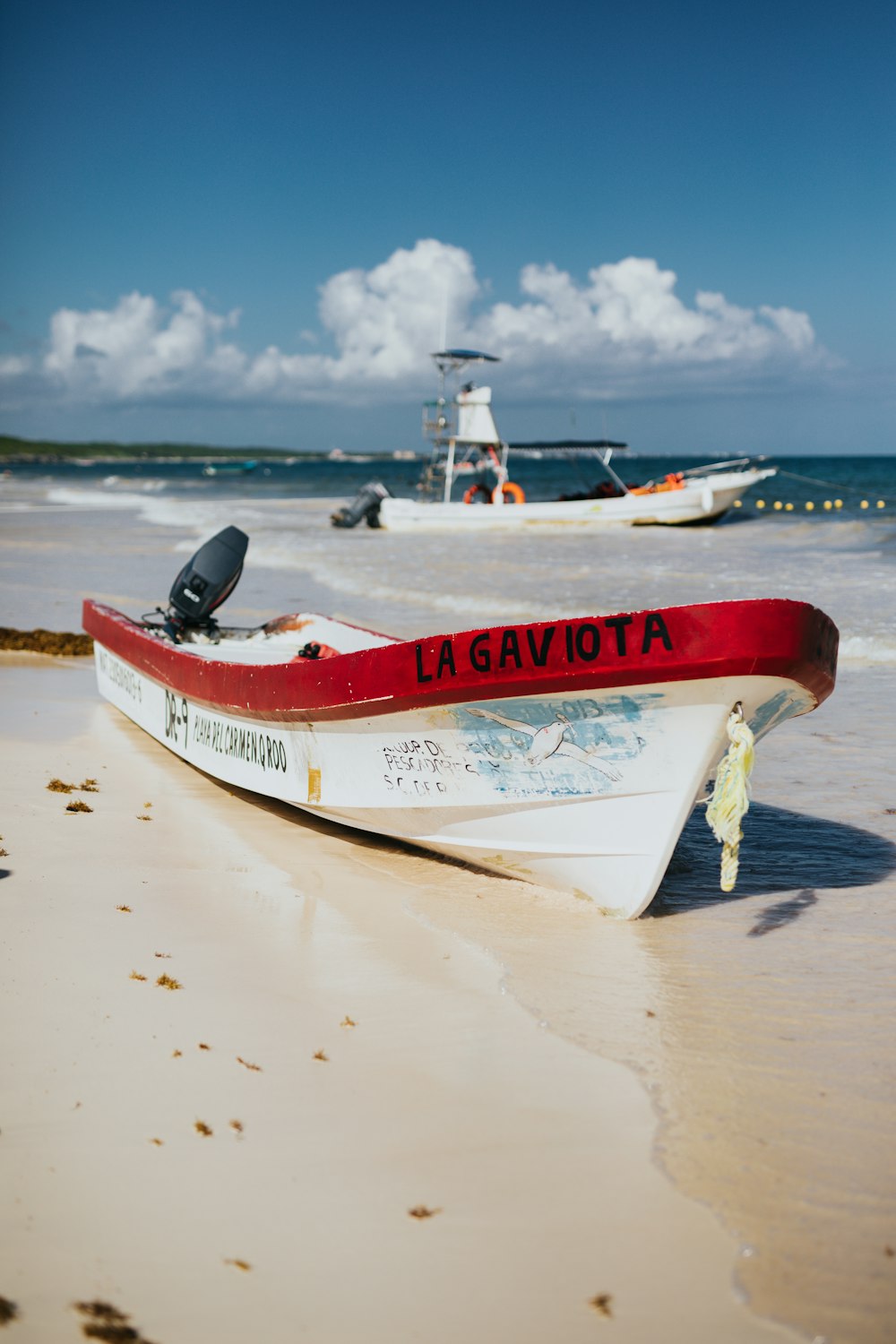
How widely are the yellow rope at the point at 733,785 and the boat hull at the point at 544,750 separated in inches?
2.2

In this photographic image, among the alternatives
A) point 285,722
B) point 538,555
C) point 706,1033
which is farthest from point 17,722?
point 538,555

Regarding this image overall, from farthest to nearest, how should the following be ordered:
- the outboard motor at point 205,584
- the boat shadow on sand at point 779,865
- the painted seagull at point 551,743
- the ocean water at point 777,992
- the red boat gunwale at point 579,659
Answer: the outboard motor at point 205,584 → the boat shadow on sand at point 779,865 → the painted seagull at point 551,743 → the red boat gunwale at point 579,659 → the ocean water at point 777,992

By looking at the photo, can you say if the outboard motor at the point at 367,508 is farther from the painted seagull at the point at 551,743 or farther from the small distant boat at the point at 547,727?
the painted seagull at the point at 551,743

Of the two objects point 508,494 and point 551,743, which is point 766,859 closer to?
point 551,743

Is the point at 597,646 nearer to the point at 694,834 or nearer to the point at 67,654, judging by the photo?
the point at 694,834

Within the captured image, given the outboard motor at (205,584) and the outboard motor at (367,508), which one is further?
the outboard motor at (367,508)

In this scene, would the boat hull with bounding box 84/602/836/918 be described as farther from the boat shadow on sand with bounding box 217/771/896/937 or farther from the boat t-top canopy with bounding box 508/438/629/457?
the boat t-top canopy with bounding box 508/438/629/457

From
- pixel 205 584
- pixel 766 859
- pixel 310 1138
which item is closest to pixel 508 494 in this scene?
pixel 205 584

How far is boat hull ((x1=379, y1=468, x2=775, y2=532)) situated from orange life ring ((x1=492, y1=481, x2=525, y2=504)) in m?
0.39

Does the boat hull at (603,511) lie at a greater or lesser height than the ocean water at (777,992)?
greater

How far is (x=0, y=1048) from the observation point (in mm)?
2982

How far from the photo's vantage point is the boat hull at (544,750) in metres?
3.68

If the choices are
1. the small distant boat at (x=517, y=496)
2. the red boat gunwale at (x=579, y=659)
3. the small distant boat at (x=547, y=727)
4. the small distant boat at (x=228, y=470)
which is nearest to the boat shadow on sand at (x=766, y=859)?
the small distant boat at (x=547, y=727)

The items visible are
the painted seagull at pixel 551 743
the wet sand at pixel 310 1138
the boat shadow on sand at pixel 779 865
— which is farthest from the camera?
the boat shadow on sand at pixel 779 865
